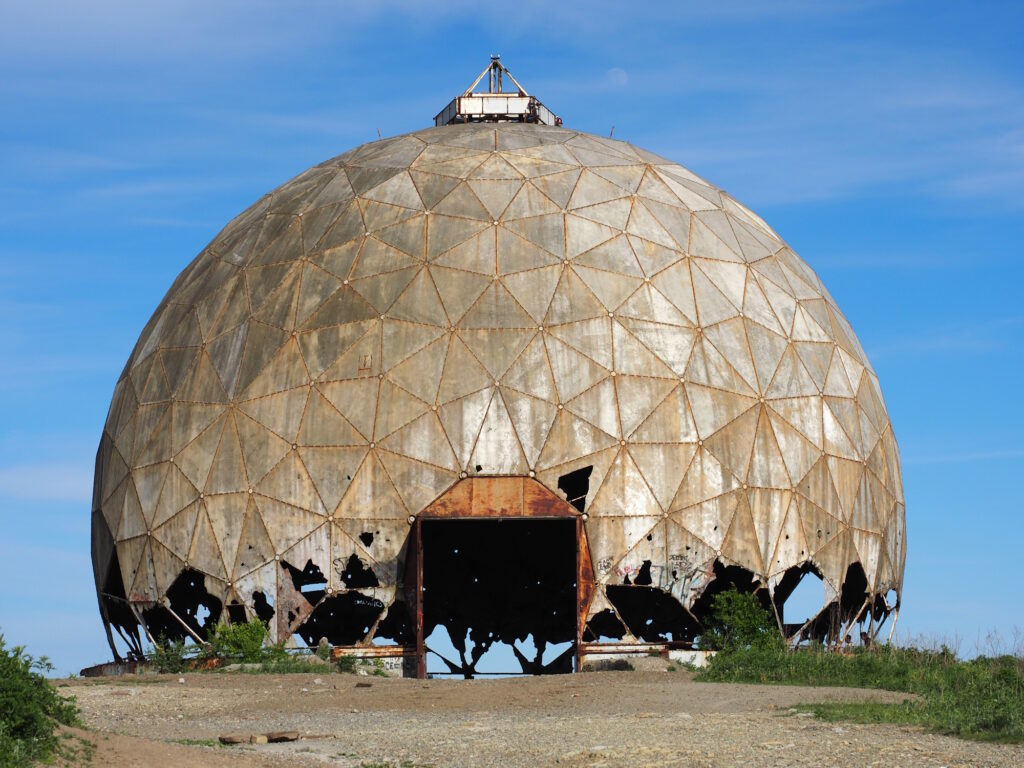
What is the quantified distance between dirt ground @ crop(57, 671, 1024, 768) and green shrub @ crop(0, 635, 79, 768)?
1.43 feet

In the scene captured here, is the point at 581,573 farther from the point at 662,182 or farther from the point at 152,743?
the point at 152,743

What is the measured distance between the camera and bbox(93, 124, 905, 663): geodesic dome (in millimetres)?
27000

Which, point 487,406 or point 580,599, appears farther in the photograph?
point 487,406

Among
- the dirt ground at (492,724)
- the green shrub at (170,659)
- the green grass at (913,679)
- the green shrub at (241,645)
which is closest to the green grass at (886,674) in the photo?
the green grass at (913,679)

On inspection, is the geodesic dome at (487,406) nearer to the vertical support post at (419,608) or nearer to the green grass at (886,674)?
the vertical support post at (419,608)

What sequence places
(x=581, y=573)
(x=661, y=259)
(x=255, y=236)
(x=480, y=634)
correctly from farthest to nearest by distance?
(x=480, y=634) → (x=255, y=236) → (x=661, y=259) → (x=581, y=573)

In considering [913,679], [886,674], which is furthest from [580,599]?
[913,679]

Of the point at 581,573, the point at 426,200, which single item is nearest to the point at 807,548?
the point at 581,573

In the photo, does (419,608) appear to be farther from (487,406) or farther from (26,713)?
(26,713)

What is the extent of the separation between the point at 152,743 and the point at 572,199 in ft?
56.0

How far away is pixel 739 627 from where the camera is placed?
87.5ft

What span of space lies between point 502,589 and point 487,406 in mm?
8113

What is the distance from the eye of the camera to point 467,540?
32.5m

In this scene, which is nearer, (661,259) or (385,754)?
(385,754)
